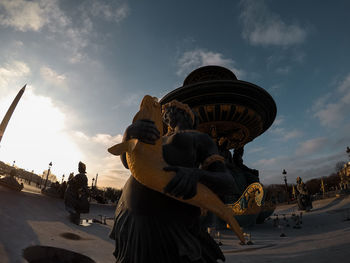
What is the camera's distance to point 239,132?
11641 mm

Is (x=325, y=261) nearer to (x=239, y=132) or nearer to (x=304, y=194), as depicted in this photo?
(x=239, y=132)

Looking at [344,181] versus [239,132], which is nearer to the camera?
[239,132]

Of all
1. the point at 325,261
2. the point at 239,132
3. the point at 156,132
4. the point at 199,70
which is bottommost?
the point at 325,261

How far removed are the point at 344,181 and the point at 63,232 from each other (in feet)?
158

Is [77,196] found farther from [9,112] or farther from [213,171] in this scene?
[9,112]

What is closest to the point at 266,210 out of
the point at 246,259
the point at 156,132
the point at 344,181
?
the point at 246,259

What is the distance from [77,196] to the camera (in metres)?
7.12

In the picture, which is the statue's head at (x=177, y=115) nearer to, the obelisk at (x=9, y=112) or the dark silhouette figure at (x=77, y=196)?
the dark silhouette figure at (x=77, y=196)

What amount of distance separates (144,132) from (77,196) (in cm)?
695

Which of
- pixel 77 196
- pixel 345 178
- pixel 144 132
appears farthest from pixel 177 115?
pixel 345 178

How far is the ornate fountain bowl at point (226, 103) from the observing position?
29.6 ft

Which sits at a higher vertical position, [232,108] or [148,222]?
[232,108]

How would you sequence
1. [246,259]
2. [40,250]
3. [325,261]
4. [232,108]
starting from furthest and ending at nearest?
[232,108], [246,259], [40,250], [325,261]

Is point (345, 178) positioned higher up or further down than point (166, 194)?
higher up
